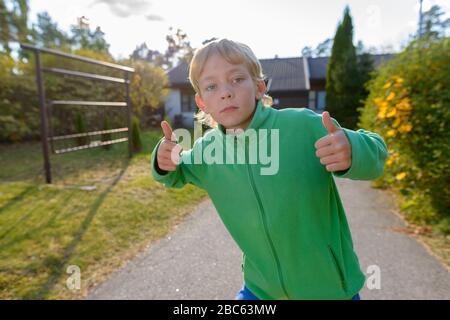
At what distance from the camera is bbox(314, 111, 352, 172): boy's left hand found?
3.45 ft

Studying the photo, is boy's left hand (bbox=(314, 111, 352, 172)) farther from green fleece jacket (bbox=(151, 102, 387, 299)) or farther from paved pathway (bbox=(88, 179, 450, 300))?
paved pathway (bbox=(88, 179, 450, 300))

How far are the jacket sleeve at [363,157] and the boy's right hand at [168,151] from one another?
0.64 meters

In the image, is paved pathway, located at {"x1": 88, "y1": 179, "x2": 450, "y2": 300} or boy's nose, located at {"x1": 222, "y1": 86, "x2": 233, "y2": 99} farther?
paved pathway, located at {"x1": 88, "y1": 179, "x2": 450, "y2": 300}

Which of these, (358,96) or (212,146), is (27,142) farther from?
(212,146)

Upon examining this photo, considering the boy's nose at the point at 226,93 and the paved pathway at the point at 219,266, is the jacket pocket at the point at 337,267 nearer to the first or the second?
the boy's nose at the point at 226,93

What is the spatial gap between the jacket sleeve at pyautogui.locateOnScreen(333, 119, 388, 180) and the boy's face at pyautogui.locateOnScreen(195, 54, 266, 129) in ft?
1.32

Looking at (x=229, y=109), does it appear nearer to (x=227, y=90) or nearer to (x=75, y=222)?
(x=227, y=90)

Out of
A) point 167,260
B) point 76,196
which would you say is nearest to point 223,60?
point 167,260

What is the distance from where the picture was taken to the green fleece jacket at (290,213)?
4.22 feet

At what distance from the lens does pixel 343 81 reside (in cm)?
1077

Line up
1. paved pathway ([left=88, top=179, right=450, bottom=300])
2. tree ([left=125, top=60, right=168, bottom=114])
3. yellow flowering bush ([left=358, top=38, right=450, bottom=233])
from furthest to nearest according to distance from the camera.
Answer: tree ([left=125, top=60, right=168, bottom=114]) → yellow flowering bush ([left=358, top=38, right=450, bottom=233]) → paved pathway ([left=88, top=179, right=450, bottom=300])

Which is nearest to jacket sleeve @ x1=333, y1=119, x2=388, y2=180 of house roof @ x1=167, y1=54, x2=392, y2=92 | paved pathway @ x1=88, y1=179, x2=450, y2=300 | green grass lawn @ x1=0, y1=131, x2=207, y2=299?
paved pathway @ x1=88, y1=179, x2=450, y2=300

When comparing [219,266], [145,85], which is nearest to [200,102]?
[219,266]

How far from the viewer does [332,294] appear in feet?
4.54
